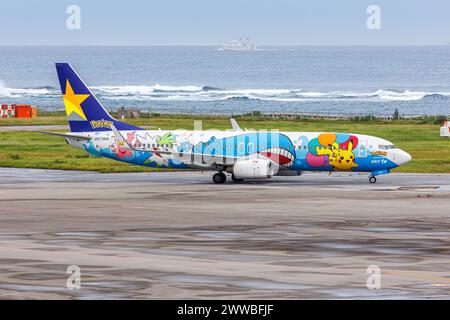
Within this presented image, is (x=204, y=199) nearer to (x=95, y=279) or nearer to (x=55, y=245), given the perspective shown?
(x=55, y=245)

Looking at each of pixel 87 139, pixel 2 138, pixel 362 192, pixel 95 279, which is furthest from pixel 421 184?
pixel 2 138

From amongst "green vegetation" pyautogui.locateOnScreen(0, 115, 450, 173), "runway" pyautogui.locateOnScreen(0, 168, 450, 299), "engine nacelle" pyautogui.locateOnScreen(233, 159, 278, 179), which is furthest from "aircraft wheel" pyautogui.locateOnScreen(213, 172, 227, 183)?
"green vegetation" pyautogui.locateOnScreen(0, 115, 450, 173)

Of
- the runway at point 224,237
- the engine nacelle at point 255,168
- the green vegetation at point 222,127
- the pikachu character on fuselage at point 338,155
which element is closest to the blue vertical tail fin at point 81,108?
the runway at point 224,237

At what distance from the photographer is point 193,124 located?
130m

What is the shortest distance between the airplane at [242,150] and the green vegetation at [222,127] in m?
7.57

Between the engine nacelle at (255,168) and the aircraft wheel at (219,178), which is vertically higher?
the engine nacelle at (255,168)

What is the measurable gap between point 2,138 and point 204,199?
5356 centimetres

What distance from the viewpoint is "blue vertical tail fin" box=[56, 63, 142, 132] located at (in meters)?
76.8

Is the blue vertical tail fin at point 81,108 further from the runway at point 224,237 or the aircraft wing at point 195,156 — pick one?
the runway at point 224,237

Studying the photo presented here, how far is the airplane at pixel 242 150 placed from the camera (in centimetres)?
7262

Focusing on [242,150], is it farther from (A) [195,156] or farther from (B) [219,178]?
(A) [195,156]

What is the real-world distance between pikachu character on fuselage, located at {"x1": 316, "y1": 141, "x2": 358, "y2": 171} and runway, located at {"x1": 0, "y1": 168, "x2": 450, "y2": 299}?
4.86 ft

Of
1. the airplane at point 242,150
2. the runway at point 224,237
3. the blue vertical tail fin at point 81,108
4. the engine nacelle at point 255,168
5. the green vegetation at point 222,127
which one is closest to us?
the runway at point 224,237

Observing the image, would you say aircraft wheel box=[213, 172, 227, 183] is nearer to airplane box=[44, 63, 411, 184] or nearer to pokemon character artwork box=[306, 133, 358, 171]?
airplane box=[44, 63, 411, 184]
